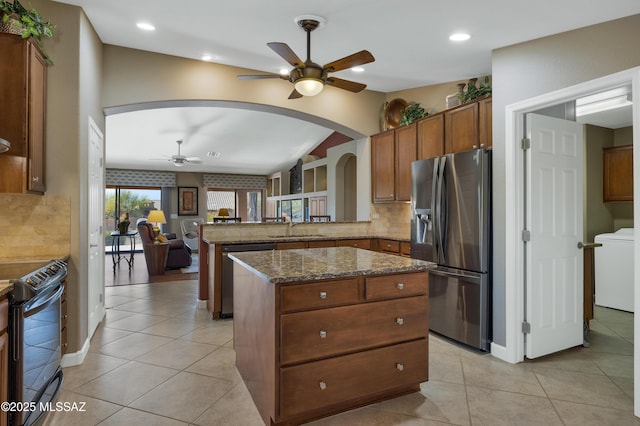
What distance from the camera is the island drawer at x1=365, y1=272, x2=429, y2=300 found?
2082 mm

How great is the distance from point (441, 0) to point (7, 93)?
3.04 metres

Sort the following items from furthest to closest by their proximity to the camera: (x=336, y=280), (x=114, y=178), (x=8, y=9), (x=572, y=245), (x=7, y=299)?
(x=114, y=178), (x=572, y=245), (x=8, y=9), (x=336, y=280), (x=7, y=299)

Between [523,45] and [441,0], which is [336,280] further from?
[523,45]

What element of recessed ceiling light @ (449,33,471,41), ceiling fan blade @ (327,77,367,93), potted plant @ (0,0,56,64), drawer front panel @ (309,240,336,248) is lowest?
drawer front panel @ (309,240,336,248)

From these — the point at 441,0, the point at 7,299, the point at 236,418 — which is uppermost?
the point at 441,0

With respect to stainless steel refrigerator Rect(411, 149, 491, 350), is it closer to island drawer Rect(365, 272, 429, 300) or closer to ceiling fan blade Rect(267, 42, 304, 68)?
island drawer Rect(365, 272, 429, 300)

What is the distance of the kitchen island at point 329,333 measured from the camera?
1856 millimetres

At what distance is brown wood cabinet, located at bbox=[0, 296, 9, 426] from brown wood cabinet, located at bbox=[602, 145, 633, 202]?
21.2ft

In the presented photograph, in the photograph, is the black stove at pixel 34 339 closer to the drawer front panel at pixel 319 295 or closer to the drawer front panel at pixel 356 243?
the drawer front panel at pixel 319 295

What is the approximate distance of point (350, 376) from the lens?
6.64ft

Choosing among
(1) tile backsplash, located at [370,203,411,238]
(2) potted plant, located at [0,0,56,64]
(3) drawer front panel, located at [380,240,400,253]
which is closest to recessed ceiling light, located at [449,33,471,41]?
(3) drawer front panel, located at [380,240,400,253]

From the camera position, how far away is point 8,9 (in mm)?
2359

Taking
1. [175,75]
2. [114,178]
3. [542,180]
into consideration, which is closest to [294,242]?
[175,75]

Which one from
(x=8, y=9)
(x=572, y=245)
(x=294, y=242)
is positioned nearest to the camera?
(x=8, y=9)
